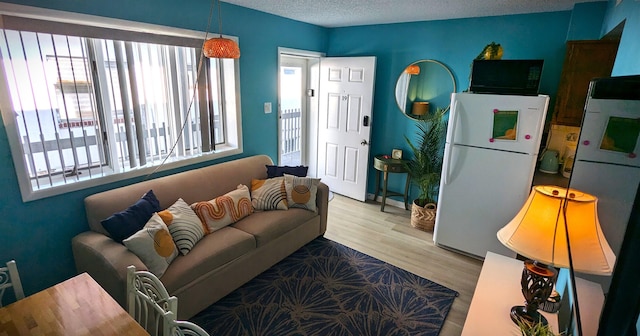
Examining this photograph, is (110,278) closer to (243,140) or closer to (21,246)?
(21,246)

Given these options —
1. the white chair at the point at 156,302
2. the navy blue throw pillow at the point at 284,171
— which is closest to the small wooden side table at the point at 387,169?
the navy blue throw pillow at the point at 284,171

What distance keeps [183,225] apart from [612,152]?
2.32m

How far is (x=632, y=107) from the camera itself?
0.69 metres

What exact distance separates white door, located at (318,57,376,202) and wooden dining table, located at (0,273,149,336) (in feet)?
11.0

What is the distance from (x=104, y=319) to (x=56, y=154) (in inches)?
59.5

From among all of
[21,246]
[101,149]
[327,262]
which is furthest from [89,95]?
[327,262]

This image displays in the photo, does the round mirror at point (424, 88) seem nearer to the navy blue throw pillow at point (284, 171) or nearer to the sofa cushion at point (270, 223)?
the navy blue throw pillow at point (284, 171)

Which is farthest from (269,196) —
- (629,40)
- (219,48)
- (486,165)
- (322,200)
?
(629,40)

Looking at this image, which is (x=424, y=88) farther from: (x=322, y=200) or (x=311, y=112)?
(x=322, y=200)

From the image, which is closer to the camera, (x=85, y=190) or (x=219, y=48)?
(x=219, y=48)

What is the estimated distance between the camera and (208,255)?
2.21 metres

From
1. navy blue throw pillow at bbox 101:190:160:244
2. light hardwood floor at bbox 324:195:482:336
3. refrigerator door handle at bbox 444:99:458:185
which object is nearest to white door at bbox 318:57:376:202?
light hardwood floor at bbox 324:195:482:336

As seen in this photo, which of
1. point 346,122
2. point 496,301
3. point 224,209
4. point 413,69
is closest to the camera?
point 496,301

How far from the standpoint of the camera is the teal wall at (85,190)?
1991mm
